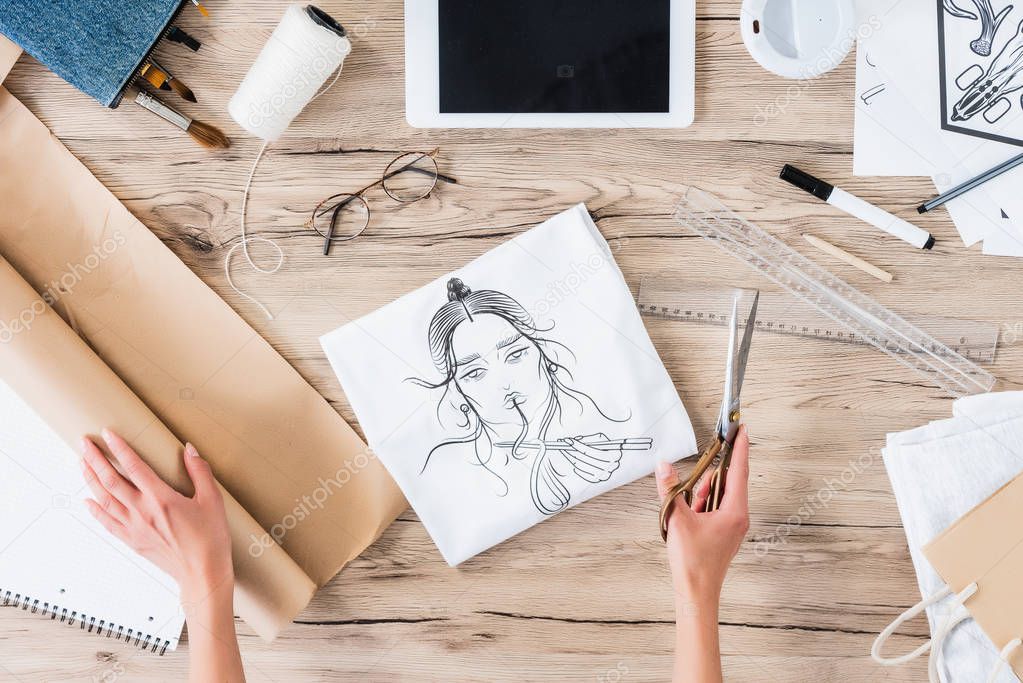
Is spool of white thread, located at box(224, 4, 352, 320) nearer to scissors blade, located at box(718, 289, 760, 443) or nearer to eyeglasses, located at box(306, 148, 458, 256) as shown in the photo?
eyeglasses, located at box(306, 148, 458, 256)

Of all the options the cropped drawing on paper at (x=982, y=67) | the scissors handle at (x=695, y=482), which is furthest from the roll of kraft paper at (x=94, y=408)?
the cropped drawing on paper at (x=982, y=67)

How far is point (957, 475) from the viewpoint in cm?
70

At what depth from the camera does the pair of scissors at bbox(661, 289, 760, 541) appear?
0.64 metres

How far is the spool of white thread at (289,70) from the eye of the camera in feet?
2.13

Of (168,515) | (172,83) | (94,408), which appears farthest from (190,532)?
(172,83)

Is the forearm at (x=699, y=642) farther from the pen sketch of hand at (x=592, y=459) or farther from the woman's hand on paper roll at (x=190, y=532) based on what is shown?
the woman's hand on paper roll at (x=190, y=532)

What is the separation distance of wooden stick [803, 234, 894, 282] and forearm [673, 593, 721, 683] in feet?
1.25

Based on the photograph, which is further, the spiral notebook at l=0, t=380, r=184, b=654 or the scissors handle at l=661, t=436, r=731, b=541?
the spiral notebook at l=0, t=380, r=184, b=654

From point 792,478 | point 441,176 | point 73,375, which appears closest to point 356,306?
point 441,176

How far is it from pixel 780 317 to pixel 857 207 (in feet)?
0.46

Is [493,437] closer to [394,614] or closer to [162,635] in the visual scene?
[394,614]

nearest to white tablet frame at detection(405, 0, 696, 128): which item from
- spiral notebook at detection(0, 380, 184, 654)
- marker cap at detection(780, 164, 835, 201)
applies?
marker cap at detection(780, 164, 835, 201)

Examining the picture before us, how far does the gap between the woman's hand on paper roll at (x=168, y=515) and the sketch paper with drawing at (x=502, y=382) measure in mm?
181

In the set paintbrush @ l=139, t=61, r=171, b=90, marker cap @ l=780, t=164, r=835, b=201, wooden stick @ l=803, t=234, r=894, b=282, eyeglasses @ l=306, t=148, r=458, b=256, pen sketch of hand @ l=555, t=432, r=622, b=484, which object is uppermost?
paintbrush @ l=139, t=61, r=171, b=90
